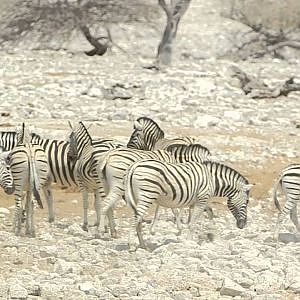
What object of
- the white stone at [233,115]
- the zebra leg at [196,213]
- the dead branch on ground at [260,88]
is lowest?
the zebra leg at [196,213]

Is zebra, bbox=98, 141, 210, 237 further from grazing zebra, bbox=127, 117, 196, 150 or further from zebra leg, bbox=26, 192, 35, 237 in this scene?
grazing zebra, bbox=127, 117, 196, 150

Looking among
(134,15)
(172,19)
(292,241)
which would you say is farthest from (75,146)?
(134,15)

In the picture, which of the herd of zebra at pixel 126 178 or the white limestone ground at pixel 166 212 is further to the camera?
the herd of zebra at pixel 126 178

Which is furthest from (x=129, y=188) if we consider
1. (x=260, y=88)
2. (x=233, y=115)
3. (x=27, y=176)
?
(x=260, y=88)

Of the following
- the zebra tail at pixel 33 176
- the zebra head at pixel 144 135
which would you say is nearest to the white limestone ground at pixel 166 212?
the zebra tail at pixel 33 176

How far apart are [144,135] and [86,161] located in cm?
243

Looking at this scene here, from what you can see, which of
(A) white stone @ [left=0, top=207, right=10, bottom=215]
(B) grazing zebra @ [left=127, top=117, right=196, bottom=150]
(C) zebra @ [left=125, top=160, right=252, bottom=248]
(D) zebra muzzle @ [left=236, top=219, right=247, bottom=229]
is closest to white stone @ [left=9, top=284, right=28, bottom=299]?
(C) zebra @ [left=125, top=160, right=252, bottom=248]

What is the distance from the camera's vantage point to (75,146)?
1088 cm

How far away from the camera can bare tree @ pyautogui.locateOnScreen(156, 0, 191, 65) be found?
2888 centimetres

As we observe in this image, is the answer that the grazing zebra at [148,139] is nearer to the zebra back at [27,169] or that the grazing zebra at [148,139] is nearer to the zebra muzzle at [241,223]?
the zebra muzzle at [241,223]

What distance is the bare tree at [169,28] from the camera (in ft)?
94.7

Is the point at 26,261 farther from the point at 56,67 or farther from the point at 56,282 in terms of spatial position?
the point at 56,67

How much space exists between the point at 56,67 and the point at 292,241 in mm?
17791

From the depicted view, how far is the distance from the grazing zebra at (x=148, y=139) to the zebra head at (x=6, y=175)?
101 inches
